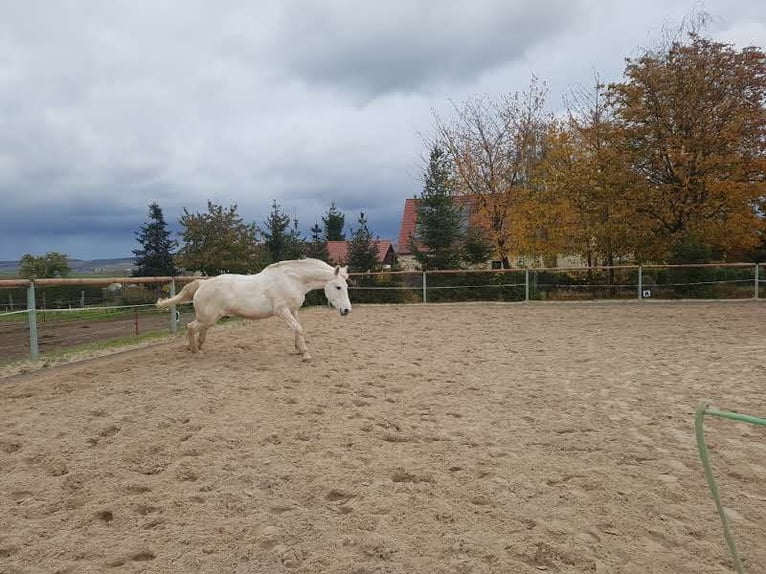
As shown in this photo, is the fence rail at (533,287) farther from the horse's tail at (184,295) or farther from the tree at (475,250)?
the horse's tail at (184,295)

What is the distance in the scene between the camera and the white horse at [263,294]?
584cm

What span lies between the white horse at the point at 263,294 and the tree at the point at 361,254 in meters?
11.4

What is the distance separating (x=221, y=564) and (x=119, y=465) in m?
1.29

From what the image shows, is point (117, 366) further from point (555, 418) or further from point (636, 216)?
point (636, 216)

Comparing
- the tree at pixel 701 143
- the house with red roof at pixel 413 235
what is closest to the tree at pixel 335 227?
the house with red roof at pixel 413 235

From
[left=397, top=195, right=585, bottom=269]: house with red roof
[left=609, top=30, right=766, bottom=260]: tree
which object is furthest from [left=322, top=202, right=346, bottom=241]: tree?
[left=609, top=30, right=766, bottom=260]: tree

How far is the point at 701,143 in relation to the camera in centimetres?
1387

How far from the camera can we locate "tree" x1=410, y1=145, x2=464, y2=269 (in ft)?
55.0

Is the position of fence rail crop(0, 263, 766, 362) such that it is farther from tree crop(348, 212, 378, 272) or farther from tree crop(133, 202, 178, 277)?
tree crop(133, 202, 178, 277)

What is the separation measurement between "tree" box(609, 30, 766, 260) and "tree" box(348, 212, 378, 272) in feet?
30.2

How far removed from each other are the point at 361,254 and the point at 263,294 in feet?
39.3

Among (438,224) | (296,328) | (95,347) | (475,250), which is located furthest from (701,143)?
(95,347)

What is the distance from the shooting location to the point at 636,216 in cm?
1474

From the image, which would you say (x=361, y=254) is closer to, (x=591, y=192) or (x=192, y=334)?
(x=591, y=192)
